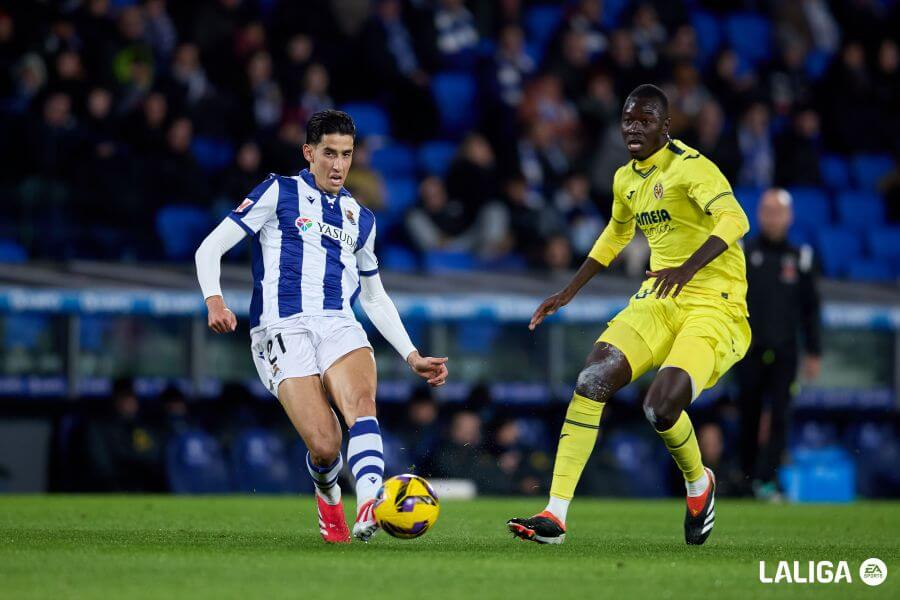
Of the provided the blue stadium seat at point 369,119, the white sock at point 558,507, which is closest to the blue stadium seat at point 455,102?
the blue stadium seat at point 369,119

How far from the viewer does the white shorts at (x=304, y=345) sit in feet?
24.9

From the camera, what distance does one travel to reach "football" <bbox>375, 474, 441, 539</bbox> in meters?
6.99

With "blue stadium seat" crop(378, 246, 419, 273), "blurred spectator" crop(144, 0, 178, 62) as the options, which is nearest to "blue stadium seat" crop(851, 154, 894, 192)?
"blue stadium seat" crop(378, 246, 419, 273)

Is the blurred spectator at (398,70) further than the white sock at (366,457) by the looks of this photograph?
Yes

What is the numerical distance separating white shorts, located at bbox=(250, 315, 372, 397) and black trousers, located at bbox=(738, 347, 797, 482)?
21.3 feet

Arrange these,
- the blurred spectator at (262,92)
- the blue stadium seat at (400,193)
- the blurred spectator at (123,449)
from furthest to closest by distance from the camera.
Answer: the blue stadium seat at (400,193) → the blurred spectator at (262,92) → the blurred spectator at (123,449)

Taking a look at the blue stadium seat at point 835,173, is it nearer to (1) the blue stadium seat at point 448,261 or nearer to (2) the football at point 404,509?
(1) the blue stadium seat at point 448,261

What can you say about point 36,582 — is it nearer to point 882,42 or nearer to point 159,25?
point 159,25

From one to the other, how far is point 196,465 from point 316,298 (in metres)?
6.88

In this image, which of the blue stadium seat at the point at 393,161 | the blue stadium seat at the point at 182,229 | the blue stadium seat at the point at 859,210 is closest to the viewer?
the blue stadium seat at the point at 182,229

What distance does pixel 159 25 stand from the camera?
16562mm

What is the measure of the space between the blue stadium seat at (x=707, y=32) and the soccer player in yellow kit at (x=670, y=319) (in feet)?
43.1

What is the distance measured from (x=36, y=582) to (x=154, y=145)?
31.3 ft

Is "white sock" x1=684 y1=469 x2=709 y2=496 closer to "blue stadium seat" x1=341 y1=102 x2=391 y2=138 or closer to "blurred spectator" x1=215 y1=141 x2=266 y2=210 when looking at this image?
"blurred spectator" x1=215 y1=141 x2=266 y2=210
